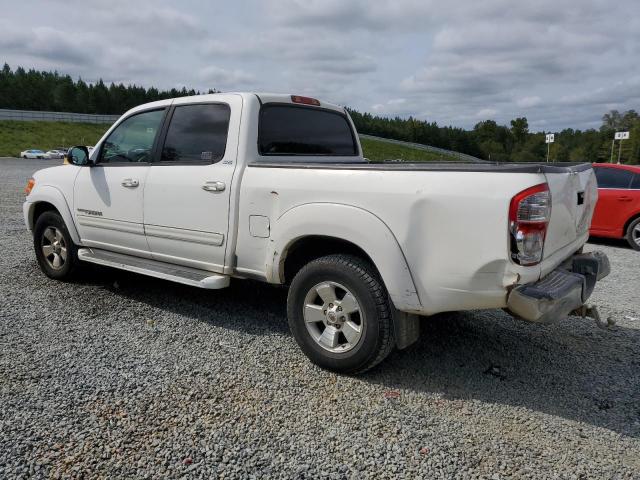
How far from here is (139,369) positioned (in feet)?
11.8

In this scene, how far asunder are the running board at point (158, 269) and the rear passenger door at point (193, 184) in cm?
7

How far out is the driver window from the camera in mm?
4719

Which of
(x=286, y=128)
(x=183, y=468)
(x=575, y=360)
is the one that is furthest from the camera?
(x=286, y=128)

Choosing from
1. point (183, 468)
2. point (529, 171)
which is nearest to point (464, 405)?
point (529, 171)

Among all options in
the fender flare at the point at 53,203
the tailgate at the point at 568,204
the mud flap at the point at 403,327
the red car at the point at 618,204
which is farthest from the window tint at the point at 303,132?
the red car at the point at 618,204

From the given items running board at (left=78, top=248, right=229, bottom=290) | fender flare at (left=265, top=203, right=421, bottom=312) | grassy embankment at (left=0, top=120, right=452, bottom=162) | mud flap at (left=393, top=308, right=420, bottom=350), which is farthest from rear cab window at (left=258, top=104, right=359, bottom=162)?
grassy embankment at (left=0, top=120, right=452, bottom=162)

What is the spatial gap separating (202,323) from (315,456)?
2.13 m

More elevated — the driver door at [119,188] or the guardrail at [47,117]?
the guardrail at [47,117]

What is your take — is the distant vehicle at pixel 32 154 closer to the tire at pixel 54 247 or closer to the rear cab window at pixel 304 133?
the tire at pixel 54 247

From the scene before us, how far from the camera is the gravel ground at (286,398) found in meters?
2.63

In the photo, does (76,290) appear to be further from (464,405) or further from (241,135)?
(464,405)

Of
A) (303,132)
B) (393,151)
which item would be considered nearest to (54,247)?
(303,132)

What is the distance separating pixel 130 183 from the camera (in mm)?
4656

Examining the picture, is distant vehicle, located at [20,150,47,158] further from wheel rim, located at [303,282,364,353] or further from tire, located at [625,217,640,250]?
wheel rim, located at [303,282,364,353]
